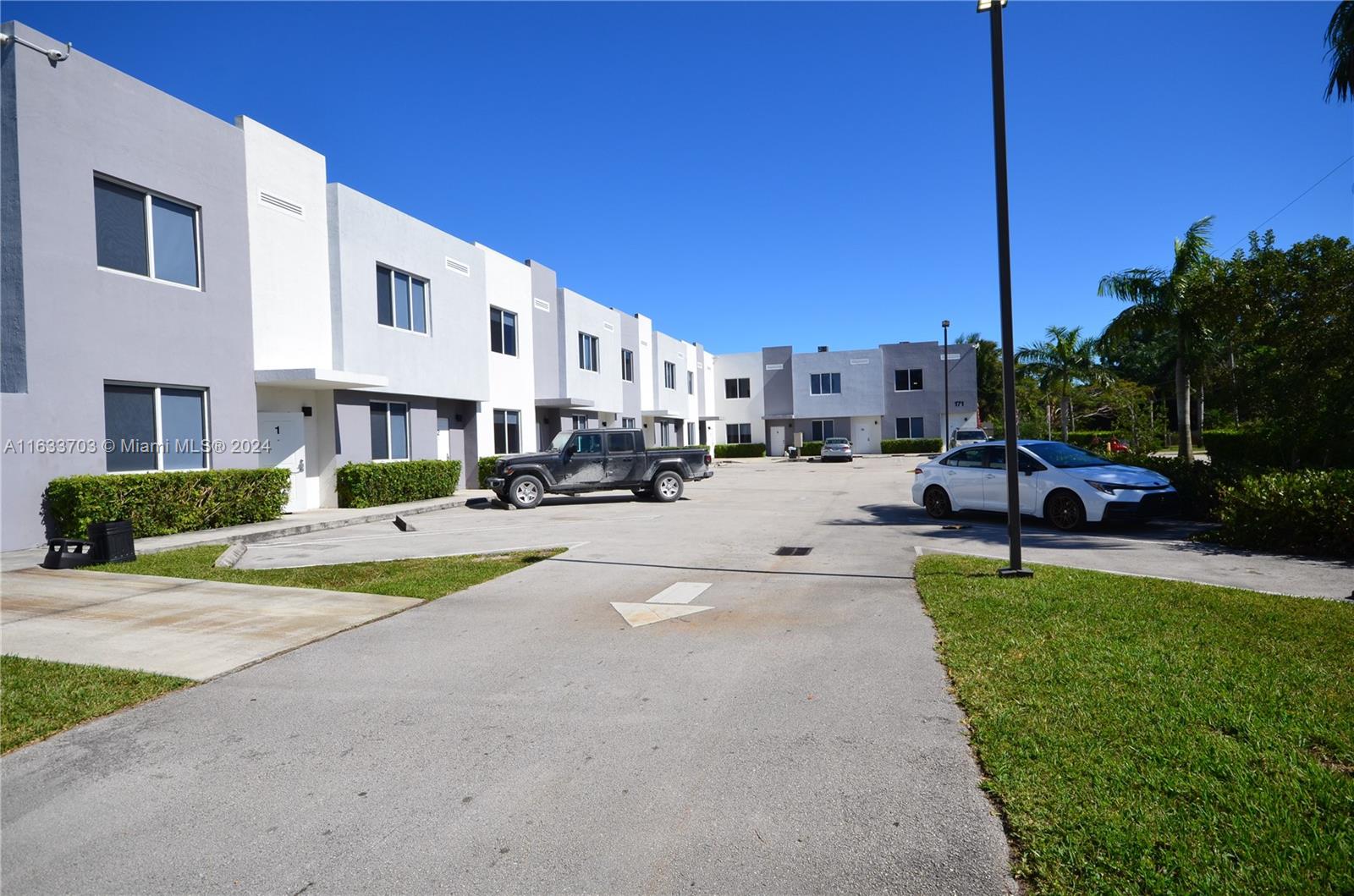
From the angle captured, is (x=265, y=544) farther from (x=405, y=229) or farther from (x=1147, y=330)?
(x=1147, y=330)

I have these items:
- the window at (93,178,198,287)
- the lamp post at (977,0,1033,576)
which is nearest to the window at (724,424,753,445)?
the window at (93,178,198,287)

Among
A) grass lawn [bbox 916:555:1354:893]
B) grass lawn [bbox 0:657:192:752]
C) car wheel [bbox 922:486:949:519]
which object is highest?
car wheel [bbox 922:486:949:519]

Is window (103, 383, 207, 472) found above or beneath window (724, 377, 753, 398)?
beneath

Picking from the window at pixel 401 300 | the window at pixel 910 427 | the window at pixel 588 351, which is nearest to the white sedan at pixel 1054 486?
the window at pixel 401 300

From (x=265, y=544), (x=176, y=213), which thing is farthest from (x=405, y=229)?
(x=265, y=544)

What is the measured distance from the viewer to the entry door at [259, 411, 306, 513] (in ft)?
56.5

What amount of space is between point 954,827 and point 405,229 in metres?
21.0

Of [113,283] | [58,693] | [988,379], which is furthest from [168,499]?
[988,379]

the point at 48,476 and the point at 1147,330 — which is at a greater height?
the point at 1147,330

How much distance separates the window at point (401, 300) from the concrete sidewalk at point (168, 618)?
11941mm

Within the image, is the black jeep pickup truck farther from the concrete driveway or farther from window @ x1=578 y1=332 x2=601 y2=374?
the concrete driveway

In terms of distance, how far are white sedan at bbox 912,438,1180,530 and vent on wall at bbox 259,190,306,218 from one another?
14636 mm

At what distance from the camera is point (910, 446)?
53.7m

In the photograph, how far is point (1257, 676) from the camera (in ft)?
15.9
